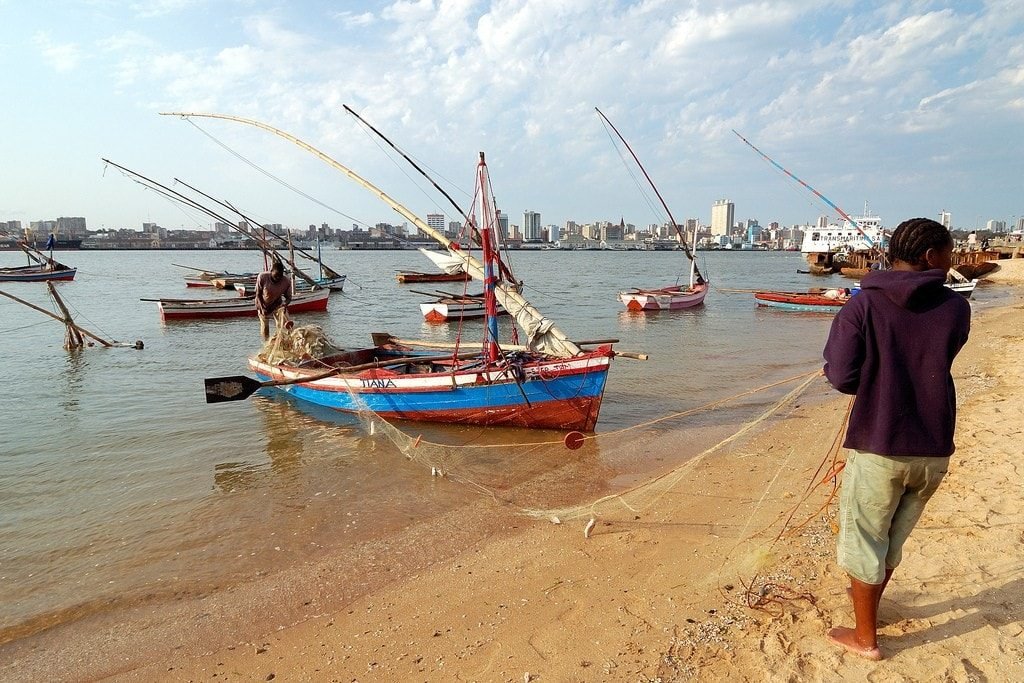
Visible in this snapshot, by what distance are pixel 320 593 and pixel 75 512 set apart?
410cm

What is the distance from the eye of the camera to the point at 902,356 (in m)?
2.59

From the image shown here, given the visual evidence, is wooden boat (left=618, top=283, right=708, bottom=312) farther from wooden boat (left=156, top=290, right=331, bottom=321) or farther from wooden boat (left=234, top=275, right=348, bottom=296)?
wooden boat (left=234, top=275, right=348, bottom=296)

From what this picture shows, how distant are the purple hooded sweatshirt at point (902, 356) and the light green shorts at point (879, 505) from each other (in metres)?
0.09

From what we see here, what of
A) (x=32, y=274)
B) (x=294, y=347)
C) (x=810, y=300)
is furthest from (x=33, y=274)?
(x=810, y=300)

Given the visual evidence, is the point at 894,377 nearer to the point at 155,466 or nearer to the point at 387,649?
the point at 387,649

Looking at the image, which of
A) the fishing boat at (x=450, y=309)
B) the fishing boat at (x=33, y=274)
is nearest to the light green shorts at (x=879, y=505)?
the fishing boat at (x=450, y=309)

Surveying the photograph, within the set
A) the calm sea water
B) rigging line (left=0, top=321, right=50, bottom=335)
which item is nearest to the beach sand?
the calm sea water

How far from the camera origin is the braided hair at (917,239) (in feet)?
8.65

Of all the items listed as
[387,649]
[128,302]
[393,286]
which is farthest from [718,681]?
[393,286]

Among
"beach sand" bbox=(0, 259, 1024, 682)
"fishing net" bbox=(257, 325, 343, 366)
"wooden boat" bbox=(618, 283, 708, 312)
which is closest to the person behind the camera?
"beach sand" bbox=(0, 259, 1024, 682)

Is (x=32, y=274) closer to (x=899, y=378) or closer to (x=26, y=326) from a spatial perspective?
(x=26, y=326)

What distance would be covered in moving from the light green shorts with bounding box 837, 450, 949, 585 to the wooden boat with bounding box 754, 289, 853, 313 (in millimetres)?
27065

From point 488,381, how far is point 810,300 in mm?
24409

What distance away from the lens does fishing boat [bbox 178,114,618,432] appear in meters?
8.91
